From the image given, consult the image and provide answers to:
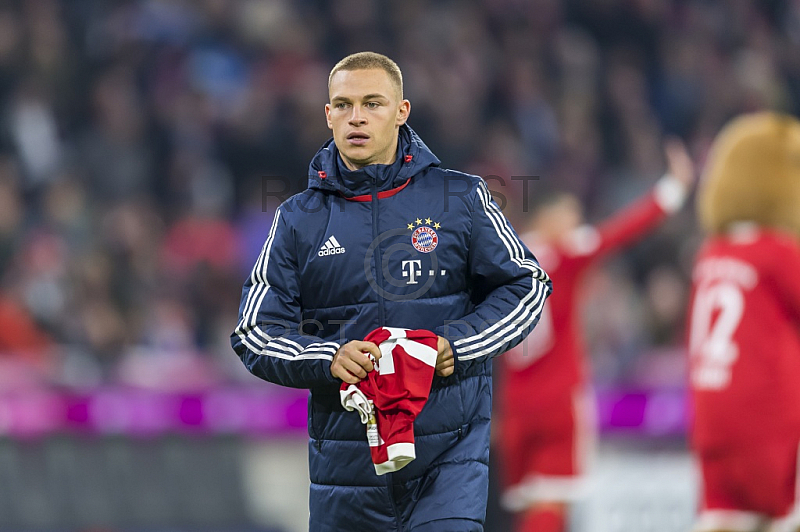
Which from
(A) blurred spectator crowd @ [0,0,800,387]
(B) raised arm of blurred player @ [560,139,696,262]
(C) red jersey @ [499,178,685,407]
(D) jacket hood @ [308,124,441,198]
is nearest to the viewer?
(D) jacket hood @ [308,124,441,198]

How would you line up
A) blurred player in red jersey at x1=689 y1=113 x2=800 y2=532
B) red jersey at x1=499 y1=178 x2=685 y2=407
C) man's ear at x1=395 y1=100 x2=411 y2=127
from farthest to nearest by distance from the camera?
1. red jersey at x1=499 y1=178 x2=685 y2=407
2. blurred player in red jersey at x1=689 y1=113 x2=800 y2=532
3. man's ear at x1=395 y1=100 x2=411 y2=127

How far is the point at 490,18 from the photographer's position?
12.3 metres

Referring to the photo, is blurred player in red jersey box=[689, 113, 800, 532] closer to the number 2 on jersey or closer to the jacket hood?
the number 2 on jersey

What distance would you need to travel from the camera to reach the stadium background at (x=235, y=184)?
24.0 feet

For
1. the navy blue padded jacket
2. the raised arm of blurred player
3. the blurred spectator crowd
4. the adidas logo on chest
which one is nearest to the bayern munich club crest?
the navy blue padded jacket

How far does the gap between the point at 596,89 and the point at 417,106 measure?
7.02 feet

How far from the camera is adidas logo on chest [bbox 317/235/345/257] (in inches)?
152

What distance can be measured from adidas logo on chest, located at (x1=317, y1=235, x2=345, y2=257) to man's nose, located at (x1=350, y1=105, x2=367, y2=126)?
1.22 feet

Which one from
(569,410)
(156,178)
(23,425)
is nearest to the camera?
(23,425)

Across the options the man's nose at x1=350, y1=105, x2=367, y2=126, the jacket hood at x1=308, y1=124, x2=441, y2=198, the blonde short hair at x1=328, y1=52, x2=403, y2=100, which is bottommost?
the jacket hood at x1=308, y1=124, x2=441, y2=198

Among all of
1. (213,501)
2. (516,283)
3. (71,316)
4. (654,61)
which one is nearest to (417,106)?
(654,61)

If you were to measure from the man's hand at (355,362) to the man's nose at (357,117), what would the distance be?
0.72m

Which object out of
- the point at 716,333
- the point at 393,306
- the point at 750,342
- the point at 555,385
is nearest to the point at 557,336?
the point at 555,385

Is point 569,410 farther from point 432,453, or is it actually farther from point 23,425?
point 432,453
